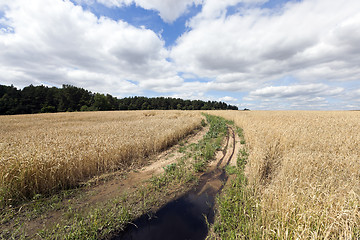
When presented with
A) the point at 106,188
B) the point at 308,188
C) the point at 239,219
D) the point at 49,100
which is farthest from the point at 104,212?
the point at 49,100

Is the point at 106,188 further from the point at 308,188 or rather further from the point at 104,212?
the point at 308,188

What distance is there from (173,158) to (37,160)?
19.4 feet

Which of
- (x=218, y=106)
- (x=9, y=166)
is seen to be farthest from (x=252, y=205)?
(x=218, y=106)

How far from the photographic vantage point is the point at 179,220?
3.82 m

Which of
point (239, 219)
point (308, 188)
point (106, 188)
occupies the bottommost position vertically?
point (106, 188)

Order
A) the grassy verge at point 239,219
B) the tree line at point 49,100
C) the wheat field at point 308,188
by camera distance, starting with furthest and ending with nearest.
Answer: the tree line at point 49,100 → the grassy verge at point 239,219 → the wheat field at point 308,188

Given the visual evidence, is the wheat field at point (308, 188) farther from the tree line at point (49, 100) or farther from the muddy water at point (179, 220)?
the tree line at point (49, 100)

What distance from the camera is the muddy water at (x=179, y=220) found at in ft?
11.1

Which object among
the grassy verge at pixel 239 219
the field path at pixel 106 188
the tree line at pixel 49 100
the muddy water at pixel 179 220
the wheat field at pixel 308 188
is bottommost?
the muddy water at pixel 179 220

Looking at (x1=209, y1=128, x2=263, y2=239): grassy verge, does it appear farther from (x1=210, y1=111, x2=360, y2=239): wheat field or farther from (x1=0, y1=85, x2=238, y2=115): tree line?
(x1=0, y1=85, x2=238, y2=115): tree line

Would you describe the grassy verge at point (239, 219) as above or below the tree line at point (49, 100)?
below

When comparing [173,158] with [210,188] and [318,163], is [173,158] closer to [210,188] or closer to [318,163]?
[210,188]

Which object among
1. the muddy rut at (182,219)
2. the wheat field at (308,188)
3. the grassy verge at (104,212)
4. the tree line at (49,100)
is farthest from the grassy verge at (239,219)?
the tree line at (49,100)

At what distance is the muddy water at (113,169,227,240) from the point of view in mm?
3371
